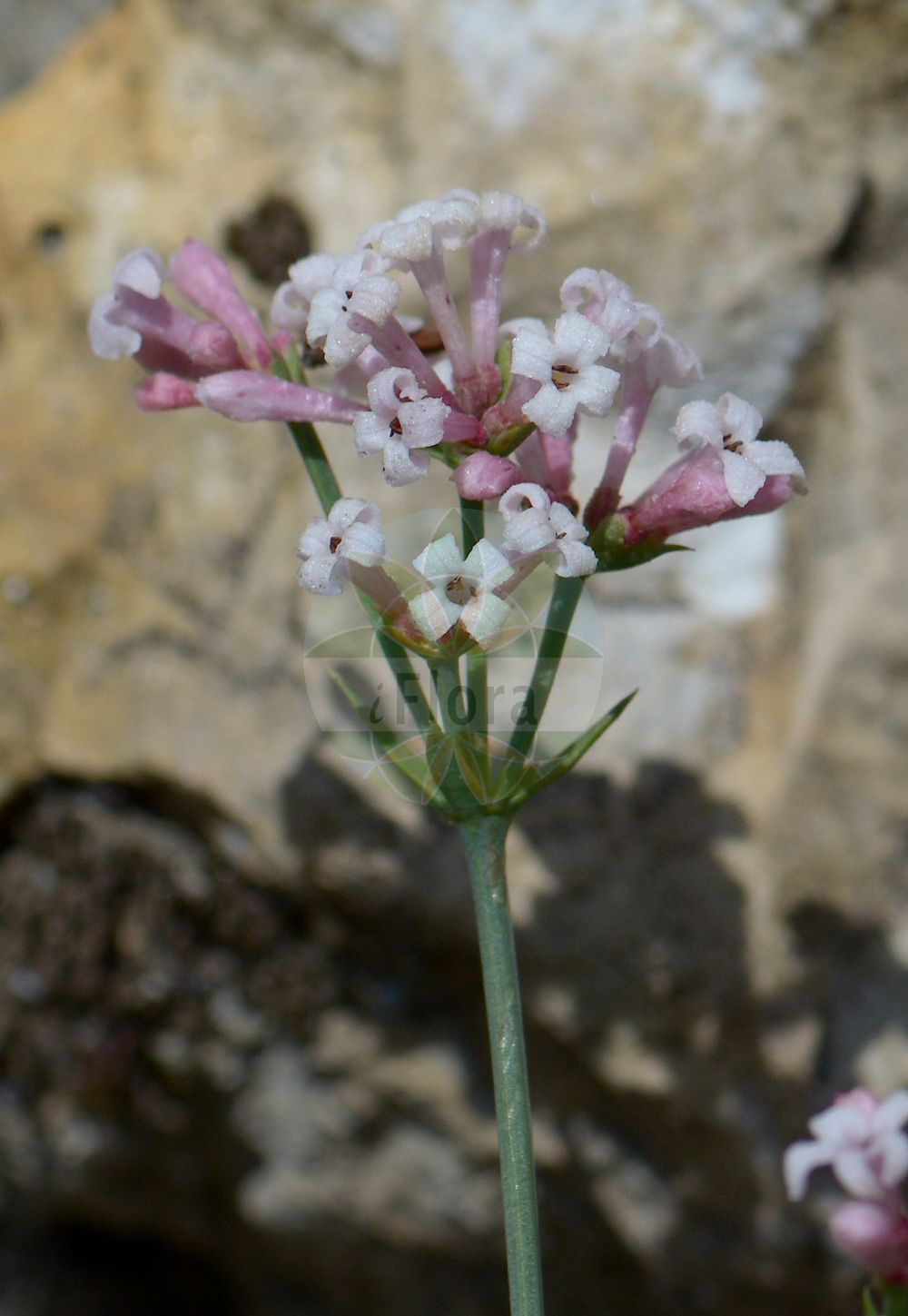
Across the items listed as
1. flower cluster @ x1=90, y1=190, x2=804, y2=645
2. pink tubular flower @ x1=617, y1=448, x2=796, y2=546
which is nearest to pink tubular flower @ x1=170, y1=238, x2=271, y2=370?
flower cluster @ x1=90, y1=190, x2=804, y2=645

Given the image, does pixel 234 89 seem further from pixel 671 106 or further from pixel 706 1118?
pixel 706 1118

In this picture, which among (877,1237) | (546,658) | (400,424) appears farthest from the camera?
(877,1237)

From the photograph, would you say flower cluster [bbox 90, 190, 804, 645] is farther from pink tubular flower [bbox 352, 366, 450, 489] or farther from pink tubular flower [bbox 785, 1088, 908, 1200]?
pink tubular flower [bbox 785, 1088, 908, 1200]

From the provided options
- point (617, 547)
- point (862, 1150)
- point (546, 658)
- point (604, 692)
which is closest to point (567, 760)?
point (546, 658)

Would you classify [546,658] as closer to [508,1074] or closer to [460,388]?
[460,388]

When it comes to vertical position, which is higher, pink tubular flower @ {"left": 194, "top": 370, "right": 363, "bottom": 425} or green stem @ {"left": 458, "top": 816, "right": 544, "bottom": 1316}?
pink tubular flower @ {"left": 194, "top": 370, "right": 363, "bottom": 425}

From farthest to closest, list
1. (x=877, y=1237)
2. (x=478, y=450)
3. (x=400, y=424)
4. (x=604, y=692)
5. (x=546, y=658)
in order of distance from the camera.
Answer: (x=604, y=692)
(x=877, y=1237)
(x=546, y=658)
(x=478, y=450)
(x=400, y=424)
